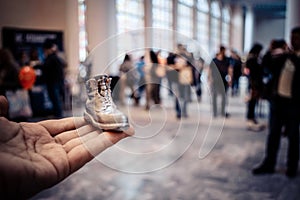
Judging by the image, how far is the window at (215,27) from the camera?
1.51 meters

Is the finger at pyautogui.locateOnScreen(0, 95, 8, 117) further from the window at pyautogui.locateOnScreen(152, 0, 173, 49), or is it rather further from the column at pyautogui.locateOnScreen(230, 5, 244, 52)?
the column at pyautogui.locateOnScreen(230, 5, 244, 52)

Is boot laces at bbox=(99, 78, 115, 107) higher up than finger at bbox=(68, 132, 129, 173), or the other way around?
boot laces at bbox=(99, 78, 115, 107)

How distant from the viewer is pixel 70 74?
1.28 meters

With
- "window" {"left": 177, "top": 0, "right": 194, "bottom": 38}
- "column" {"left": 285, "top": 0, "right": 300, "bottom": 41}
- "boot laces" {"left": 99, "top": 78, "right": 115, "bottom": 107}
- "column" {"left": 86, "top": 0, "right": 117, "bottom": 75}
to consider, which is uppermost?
"column" {"left": 285, "top": 0, "right": 300, "bottom": 41}

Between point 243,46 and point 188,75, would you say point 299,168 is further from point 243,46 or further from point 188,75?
point 188,75

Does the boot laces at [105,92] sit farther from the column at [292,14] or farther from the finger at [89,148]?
the column at [292,14]

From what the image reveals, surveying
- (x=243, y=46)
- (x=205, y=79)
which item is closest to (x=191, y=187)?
(x=205, y=79)

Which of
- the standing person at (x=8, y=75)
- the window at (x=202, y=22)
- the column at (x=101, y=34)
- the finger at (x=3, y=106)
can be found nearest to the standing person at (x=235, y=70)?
the window at (x=202, y=22)

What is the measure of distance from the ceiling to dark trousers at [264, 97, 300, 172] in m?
0.44

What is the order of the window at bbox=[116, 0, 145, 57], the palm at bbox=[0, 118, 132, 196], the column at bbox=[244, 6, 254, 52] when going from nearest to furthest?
the palm at bbox=[0, 118, 132, 196] < the window at bbox=[116, 0, 145, 57] < the column at bbox=[244, 6, 254, 52]

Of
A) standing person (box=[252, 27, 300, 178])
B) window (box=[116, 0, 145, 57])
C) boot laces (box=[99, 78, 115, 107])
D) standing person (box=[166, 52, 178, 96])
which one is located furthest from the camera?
standing person (box=[252, 27, 300, 178])

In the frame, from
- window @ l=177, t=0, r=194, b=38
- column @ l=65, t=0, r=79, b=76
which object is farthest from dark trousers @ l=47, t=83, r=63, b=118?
window @ l=177, t=0, r=194, b=38

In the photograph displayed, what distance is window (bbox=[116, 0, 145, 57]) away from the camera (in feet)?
2.62

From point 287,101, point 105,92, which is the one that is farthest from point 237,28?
point 105,92
